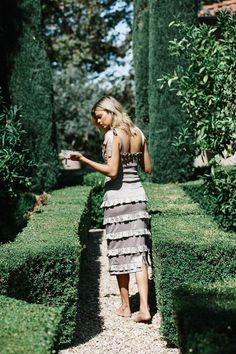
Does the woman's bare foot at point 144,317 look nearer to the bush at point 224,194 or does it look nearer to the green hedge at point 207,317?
the bush at point 224,194

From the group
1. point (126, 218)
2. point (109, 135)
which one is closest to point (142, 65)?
point (109, 135)

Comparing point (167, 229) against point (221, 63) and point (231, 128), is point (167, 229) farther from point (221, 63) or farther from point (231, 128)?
point (221, 63)

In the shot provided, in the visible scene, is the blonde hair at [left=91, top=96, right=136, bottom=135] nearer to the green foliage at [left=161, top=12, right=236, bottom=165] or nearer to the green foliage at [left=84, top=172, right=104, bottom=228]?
the green foliage at [left=161, top=12, right=236, bottom=165]

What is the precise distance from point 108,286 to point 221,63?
3.17 metres

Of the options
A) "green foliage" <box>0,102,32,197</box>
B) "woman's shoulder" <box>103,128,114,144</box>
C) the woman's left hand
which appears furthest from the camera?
"green foliage" <box>0,102,32,197</box>

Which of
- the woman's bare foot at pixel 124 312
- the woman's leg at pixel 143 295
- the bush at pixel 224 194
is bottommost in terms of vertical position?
the woman's bare foot at pixel 124 312

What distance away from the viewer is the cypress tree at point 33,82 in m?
10.1

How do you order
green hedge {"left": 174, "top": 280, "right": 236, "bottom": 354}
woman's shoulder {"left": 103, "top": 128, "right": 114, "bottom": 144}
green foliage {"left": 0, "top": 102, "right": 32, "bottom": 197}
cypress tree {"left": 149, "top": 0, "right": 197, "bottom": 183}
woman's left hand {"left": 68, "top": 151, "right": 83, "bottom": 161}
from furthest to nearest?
1. cypress tree {"left": 149, "top": 0, "right": 197, "bottom": 183}
2. green foliage {"left": 0, "top": 102, "right": 32, "bottom": 197}
3. woman's shoulder {"left": 103, "top": 128, "right": 114, "bottom": 144}
4. woman's left hand {"left": 68, "top": 151, "right": 83, "bottom": 161}
5. green hedge {"left": 174, "top": 280, "right": 236, "bottom": 354}

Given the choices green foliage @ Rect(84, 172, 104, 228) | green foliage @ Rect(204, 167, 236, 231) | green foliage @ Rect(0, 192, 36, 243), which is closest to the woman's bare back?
green foliage @ Rect(204, 167, 236, 231)

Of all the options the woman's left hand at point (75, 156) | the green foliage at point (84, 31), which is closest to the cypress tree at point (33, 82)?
the woman's left hand at point (75, 156)

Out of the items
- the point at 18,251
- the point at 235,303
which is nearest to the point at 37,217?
the point at 18,251

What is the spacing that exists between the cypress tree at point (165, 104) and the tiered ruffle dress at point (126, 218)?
19.1ft

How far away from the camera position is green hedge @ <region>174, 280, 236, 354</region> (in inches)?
104

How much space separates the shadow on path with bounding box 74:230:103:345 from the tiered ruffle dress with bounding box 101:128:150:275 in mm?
642
